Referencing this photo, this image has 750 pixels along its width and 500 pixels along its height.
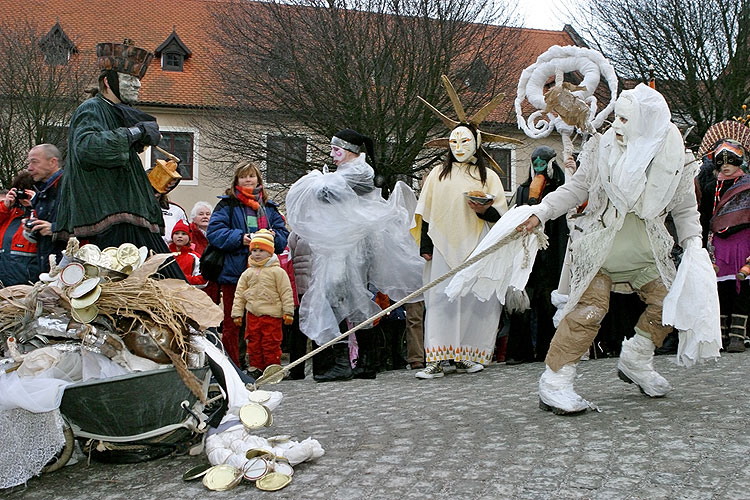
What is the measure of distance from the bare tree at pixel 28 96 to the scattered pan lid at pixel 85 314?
19.3 metres

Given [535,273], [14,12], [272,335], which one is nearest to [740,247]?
[535,273]

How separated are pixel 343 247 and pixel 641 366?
2.72 metres

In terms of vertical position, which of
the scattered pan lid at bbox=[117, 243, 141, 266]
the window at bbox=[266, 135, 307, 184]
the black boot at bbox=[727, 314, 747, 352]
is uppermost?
the window at bbox=[266, 135, 307, 184]

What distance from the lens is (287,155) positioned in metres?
20.0

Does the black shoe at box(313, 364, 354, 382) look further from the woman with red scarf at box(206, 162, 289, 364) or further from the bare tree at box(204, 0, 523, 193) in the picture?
the bare tree at box(204, 0, 523, 193)

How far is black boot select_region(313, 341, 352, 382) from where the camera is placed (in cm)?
675

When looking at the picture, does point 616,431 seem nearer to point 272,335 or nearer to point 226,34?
point 272,335

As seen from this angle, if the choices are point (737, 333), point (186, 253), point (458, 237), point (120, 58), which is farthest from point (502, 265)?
point (186, 253)

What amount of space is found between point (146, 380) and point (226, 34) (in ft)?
55.9

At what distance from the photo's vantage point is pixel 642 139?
15.0 ft

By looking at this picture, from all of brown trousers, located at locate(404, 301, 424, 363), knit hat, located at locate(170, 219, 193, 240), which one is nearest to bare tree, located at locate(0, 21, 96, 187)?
knit hat, located at locate(170, 219, 193, 240)

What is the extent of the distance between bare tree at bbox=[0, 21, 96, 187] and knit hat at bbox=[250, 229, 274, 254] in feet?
52.5

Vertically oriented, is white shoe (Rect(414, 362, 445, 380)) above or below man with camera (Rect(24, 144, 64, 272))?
below

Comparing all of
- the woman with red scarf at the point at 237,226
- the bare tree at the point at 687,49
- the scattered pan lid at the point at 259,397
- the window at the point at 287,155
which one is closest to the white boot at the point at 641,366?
the scattered pan lid at the point at 259,397
